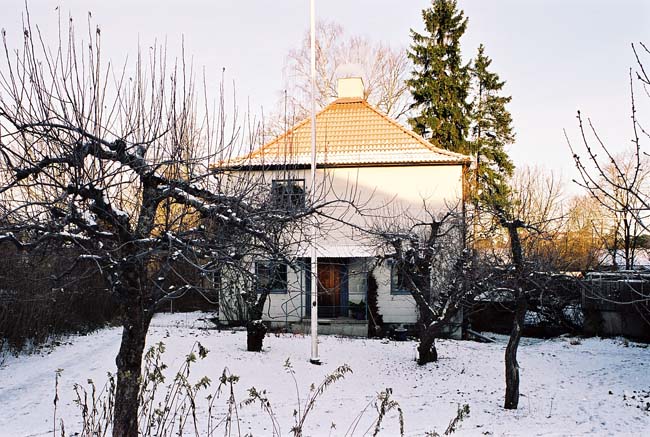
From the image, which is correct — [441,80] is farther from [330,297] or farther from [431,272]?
[431,272]

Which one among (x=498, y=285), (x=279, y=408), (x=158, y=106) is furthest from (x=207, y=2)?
(x=498, y=285)

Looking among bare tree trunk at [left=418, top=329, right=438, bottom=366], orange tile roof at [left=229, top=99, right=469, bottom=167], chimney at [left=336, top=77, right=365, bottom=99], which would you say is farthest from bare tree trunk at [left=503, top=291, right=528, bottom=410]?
chimney at [left=336, top=77, right=365, bottom=99]

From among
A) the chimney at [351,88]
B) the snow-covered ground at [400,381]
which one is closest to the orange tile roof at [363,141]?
the chimney at [351,88]

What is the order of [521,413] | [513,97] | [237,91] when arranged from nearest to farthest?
[237,91] → [521,413] → [513,97]

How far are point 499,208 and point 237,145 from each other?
162 inches

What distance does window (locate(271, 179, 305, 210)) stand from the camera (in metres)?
5.97

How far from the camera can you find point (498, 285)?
9.82 m

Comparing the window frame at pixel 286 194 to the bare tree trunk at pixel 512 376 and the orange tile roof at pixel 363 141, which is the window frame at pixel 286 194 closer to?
the bare tree trunk at pixel 512 376

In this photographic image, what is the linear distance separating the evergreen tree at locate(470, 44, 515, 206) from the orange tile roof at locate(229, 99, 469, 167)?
284 inches

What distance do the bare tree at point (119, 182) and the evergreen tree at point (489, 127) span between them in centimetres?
1952

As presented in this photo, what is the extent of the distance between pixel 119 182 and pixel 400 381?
731cm

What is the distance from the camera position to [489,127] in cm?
2470

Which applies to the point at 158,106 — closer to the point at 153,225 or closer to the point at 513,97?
the point at 153,225

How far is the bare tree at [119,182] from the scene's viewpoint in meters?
4.54
